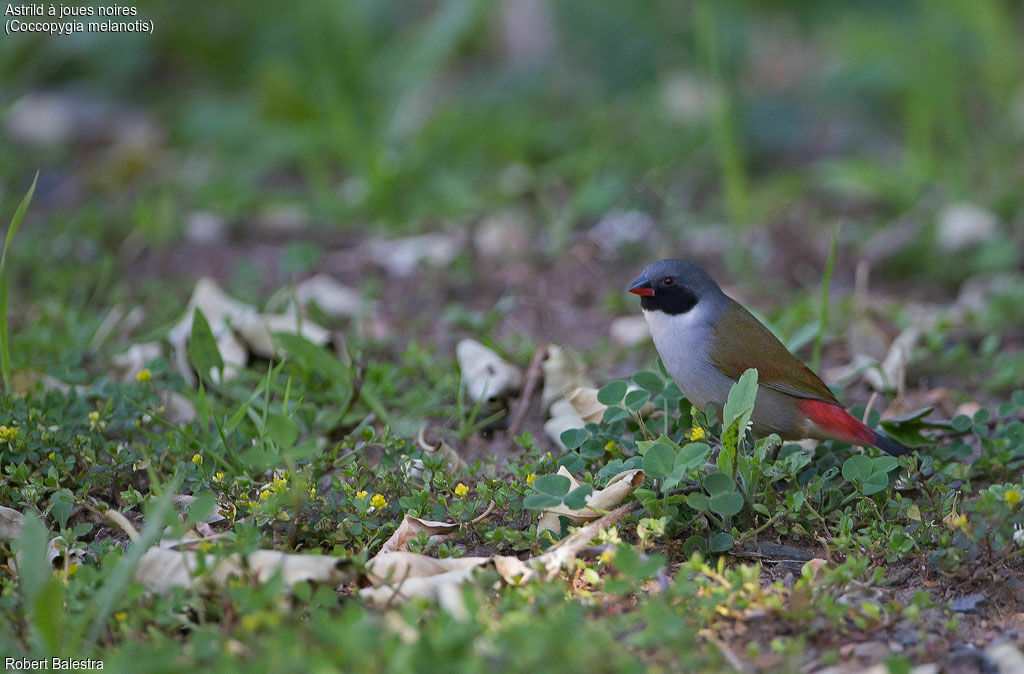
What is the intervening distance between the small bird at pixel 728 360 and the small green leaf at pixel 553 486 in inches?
27.4

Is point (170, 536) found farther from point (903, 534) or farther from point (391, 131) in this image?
point (391, 131)

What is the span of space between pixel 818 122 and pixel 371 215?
12.1 ft

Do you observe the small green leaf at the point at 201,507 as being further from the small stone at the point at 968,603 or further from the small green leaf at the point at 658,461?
the small stone at the point at 968,603

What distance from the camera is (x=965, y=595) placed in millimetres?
2621

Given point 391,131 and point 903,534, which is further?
point 391,131

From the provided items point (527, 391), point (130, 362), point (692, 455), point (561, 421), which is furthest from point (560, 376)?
point (130, 362)

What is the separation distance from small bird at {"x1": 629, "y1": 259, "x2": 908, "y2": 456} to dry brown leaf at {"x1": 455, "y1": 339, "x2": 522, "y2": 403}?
21.9 inches

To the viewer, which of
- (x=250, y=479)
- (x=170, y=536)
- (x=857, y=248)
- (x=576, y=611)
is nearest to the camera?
(x=576, y=611)

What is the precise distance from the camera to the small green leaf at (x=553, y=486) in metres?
2.70

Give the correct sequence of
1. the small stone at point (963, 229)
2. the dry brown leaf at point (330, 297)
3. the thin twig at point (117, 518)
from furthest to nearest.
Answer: the small stone at point (963, 229)
the dry brown leaf at point (330, 297)
the thin twig at point (117, 518)

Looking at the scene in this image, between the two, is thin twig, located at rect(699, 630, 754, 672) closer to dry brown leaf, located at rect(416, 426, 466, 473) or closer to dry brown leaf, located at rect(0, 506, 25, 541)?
dry brown leaf, located at rect(416, 426, 466, 473)

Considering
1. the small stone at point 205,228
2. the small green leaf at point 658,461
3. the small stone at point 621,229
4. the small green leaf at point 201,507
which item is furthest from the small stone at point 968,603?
the small stone at point 205,228

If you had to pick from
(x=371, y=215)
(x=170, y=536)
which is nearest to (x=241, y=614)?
(x=170, y=536)

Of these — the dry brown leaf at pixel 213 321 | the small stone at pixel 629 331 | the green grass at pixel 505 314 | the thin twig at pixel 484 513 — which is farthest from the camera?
the small stone at pixel 629 331
